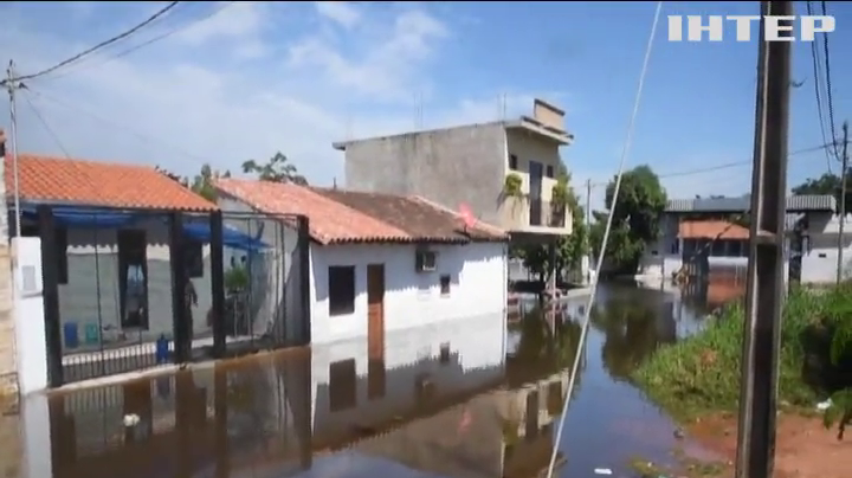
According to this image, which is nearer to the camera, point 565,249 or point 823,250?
point 823,250

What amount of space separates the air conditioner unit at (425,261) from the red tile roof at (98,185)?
239 inches

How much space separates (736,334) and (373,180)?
53.3ft

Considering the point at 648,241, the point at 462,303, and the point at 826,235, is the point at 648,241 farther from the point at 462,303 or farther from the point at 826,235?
the point at 826,235

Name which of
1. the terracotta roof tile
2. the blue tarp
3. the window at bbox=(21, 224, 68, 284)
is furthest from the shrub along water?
the terracotta roof tile

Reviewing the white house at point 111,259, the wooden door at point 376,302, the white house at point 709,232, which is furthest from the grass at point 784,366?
the white house at point 111,259

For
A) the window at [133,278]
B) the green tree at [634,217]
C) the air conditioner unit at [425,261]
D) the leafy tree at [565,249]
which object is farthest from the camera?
the green tree at [634,217]

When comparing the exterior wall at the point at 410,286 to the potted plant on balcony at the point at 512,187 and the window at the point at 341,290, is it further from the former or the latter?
the potted plant on balcony at the point at 512,187

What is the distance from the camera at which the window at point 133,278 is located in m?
13.9

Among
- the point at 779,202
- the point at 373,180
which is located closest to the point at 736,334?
the point at 779,202

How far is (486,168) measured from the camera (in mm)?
21766

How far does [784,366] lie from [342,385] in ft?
24.0

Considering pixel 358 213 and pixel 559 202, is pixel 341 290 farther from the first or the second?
pixel 559 202

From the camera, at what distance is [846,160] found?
→ 802 cm

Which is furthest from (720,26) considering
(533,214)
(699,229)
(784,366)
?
(699,229)
